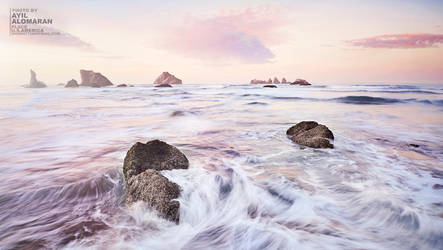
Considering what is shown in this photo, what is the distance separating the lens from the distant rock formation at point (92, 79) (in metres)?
84.2

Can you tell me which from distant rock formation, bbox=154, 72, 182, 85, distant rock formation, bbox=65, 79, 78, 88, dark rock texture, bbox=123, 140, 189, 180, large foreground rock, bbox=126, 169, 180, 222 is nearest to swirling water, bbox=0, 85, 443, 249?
large foreground rock, bbox=126, 169, 180, 222

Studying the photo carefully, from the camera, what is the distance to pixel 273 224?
10.2 ft

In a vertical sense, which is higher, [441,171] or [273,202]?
[441,171]

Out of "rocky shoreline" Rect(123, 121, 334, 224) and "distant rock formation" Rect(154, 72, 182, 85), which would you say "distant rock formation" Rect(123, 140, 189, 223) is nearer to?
"rocky shoreline" Rect(123, 121, 334, 224)

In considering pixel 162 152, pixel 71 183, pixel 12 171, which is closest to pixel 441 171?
pixel 162 152

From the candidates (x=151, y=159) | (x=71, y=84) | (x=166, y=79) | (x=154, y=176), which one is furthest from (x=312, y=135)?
(x=166, y=79)

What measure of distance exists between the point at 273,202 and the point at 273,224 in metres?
0.60

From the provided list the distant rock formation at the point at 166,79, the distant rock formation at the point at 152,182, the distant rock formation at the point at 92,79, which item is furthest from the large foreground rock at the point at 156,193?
the distant rock formation at the point at 166,79

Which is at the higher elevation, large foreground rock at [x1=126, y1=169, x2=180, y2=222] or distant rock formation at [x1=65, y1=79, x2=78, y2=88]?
distant rock formation at [x1=65, y1=79, x2=78, y2=88]

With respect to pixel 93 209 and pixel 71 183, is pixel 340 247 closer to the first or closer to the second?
pixel 93 209

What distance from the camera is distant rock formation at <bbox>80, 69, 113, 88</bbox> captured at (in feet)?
276

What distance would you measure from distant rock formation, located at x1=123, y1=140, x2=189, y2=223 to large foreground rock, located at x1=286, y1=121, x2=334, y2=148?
156 inches

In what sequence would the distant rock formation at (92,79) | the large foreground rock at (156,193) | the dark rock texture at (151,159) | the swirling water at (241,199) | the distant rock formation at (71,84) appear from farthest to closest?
the distant rock formation at (92,79), the distant rock formation at (71,84), the dark rock texture at (151,159), the large foreground rock at (156,193), the swirling water at (241,199)

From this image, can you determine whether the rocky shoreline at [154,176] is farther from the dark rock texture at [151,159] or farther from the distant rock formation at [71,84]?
the distant rock formation at [71,84]
